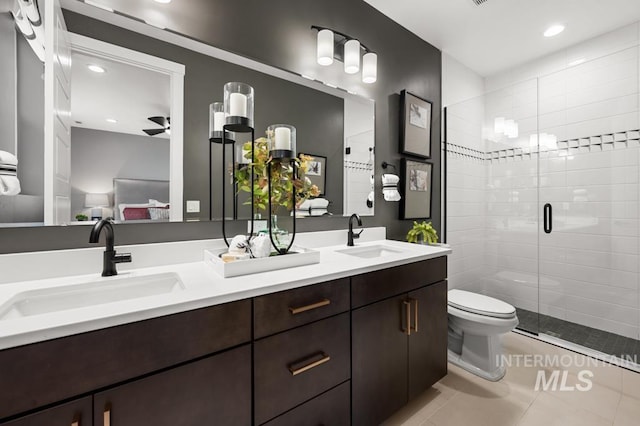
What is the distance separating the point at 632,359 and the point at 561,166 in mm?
1501

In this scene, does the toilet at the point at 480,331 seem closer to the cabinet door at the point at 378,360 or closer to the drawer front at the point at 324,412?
the cabinet door at the point at 378,360

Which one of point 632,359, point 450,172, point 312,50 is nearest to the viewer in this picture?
point 312,50

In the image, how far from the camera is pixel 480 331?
6.01 feet

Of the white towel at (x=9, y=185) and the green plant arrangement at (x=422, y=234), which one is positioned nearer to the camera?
the white towel at (x=9, y=185)

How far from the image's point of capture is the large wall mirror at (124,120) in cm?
99

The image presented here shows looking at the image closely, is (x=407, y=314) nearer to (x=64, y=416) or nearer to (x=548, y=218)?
(x=64, y=416)

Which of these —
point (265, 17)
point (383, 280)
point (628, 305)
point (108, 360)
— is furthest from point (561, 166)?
point (108, 360)

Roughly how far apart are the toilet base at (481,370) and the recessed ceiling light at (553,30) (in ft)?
8.63

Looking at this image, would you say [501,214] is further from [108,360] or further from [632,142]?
[108,360]

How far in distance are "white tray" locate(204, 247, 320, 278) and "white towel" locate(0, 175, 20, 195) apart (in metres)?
0.66

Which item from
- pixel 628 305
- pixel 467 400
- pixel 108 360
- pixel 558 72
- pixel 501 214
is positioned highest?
pixel 558 72

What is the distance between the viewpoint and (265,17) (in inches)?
60.9

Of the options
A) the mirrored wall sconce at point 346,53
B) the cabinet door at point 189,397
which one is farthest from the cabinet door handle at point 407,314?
the mirrored wall sconce at point 346,53

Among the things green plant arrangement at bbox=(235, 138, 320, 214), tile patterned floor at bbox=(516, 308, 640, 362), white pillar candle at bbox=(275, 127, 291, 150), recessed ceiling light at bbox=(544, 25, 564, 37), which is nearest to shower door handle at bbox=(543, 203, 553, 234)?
tile patterned floor at bbox=(516, 308, 640, 362)
